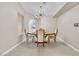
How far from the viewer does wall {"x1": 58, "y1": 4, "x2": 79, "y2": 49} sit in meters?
5.11

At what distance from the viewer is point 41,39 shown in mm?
6277

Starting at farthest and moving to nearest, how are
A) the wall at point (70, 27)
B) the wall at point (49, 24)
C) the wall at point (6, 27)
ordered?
the wall at point (49, 24) → the wall at point (70, 27) → the wall at point (6, 27)

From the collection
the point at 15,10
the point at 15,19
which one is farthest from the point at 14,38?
the point at 15,10

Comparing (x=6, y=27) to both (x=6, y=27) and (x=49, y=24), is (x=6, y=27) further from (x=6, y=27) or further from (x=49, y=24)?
(x=49, y=24)

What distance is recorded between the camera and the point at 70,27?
5.80m

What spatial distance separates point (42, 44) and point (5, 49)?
244 centimetres

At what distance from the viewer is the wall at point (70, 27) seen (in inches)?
201

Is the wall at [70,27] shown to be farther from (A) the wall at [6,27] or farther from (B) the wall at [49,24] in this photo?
(A) the wall at [6,27]

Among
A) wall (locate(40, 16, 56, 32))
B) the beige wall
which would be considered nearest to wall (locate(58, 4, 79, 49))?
wall (locate(40, 16, 56, 32))

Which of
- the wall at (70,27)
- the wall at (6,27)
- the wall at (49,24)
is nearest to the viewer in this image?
the wall at (6,27)

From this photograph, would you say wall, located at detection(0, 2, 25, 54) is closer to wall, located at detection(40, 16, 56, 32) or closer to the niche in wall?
the niche in wall

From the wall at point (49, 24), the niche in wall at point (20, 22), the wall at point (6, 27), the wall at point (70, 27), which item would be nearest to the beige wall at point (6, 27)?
the wall at point (6, 27)

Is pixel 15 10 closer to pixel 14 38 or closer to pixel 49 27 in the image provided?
pixel 14 38

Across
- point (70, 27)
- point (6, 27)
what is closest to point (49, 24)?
point (70, 27)
